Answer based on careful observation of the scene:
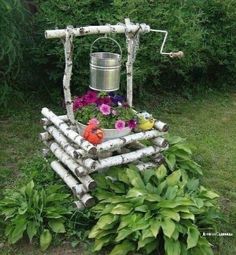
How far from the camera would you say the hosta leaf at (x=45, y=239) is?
394 centimetres

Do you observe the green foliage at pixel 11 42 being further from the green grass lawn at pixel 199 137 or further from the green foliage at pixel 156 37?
the green grass lawn at pixel 199 137

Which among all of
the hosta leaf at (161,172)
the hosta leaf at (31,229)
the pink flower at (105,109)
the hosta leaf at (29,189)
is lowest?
the hosta leaf at (31,229)

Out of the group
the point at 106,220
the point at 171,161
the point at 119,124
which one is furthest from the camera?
the point at 171,161

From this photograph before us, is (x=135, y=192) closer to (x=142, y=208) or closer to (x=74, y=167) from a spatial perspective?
(x=142, y=208)

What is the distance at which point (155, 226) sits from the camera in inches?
147

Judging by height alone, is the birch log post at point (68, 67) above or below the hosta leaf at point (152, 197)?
above

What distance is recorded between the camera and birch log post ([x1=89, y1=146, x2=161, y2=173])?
422 centimetres

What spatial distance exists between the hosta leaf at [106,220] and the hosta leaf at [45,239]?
419mm

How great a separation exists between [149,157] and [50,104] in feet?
7.93

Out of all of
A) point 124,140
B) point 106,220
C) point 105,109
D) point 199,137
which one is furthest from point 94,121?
point 199,137

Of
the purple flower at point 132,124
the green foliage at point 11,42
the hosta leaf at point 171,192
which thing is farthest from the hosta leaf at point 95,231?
the green foliage at point 11,42

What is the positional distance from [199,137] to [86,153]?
7.97 feet

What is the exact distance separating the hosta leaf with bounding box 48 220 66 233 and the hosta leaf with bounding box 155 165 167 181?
0.91 m

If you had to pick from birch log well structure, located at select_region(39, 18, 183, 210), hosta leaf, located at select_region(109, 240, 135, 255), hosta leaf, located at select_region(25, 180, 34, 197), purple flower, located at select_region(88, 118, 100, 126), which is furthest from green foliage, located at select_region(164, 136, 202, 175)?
hosta leaf, located at select_region(25, 180, 34, 197)
